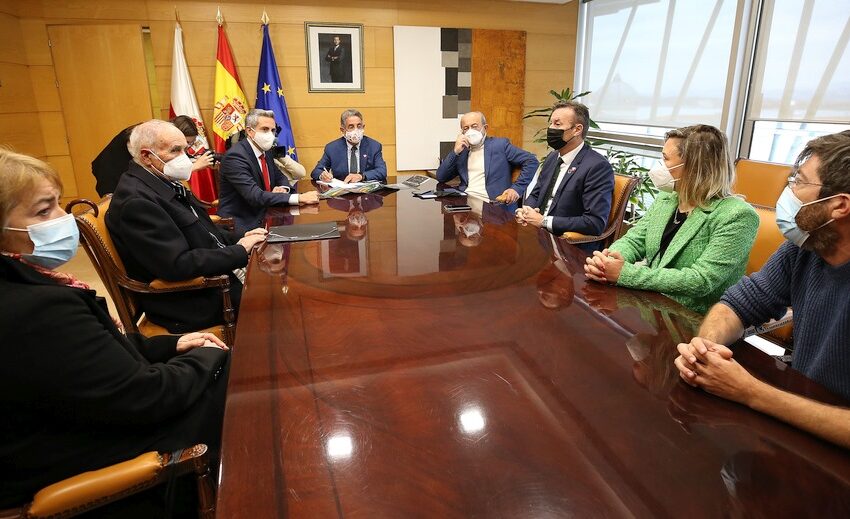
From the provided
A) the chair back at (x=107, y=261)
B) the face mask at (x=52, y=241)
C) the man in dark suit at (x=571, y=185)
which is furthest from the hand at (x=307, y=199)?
the face mask at (x=52, y=241)

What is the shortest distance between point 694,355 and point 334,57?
4.82 metres

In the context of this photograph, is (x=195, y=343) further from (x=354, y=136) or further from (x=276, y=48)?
(x=276, y=48)

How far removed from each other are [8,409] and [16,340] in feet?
0.51

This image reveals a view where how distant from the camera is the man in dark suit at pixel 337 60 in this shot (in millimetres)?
4965

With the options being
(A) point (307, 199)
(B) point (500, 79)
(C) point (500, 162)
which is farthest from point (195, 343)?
(B) point (500, 79)

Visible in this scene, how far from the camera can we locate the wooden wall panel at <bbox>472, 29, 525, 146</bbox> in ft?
17.4

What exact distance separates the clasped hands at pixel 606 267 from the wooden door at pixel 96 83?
476cm

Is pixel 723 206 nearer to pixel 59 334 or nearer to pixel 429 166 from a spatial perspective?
pixel 59 334

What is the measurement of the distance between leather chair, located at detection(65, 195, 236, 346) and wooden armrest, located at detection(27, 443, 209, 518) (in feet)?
3.55

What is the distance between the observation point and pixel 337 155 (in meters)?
4.06

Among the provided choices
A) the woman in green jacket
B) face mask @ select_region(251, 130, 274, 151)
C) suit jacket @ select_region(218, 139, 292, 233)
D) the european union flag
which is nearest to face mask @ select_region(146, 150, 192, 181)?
suit jacket @ select_region(218, 139, 292, 233)

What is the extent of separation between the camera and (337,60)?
5.01 m

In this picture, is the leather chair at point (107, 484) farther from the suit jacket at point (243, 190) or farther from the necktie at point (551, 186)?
the necktie at point (551, 186)

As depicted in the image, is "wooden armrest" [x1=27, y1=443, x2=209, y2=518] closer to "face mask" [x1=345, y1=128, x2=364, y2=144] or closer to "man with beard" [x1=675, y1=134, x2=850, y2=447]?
"man with beard" [x1=675, y1=134, x2=850, y2=447]
